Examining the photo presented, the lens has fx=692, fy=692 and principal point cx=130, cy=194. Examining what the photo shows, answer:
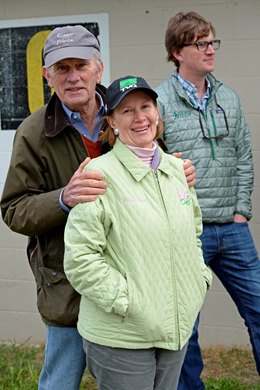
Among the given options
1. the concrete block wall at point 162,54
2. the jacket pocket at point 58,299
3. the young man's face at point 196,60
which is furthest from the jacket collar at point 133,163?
the concrete block wall at point 162,54

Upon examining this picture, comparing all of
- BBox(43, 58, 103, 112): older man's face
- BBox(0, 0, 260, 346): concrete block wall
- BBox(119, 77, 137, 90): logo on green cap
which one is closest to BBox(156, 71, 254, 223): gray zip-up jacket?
BBox(0, 0, 260, 346): concrete block wall

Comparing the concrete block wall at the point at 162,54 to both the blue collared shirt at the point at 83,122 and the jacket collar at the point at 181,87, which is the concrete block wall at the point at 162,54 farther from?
the blue collared shirt at the point at 83,122

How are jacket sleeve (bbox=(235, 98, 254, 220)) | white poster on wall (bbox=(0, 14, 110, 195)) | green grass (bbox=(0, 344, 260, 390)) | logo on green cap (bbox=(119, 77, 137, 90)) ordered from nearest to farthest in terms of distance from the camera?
1. logo on green cap (bbox=(119, 77, 137, 90))
2. jacket sleeve (bbox=(235, 98, 254, 220))
3. green grass (bbox=(0, 344, 260, 390))
4. white poster on wall (bbox=(0, 14, 110, 195))

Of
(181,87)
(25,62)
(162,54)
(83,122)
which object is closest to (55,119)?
(83,122)

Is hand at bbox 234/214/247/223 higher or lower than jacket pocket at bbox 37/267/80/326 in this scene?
higher

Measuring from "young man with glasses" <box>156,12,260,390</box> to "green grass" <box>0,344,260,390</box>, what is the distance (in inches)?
19.3

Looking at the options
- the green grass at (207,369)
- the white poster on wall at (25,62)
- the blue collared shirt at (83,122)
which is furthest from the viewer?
the white poster on wall at (25,62)

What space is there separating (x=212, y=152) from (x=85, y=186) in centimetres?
126

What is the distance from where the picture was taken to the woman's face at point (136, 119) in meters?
2.60

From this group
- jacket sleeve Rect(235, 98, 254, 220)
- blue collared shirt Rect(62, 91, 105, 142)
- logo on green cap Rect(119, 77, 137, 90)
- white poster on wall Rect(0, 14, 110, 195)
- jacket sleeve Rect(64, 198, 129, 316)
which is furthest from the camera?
white poster on wall Rect(0, 14, 110, 195)

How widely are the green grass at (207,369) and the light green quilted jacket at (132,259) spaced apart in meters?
1.76

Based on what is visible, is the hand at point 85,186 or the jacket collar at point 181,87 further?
the jacket collar at point 181,87

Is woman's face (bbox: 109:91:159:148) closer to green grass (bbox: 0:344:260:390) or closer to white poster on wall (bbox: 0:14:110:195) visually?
white poster on wall (bbox: 0:14:110:195)

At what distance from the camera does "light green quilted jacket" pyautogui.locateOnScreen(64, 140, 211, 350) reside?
97.3 inches
